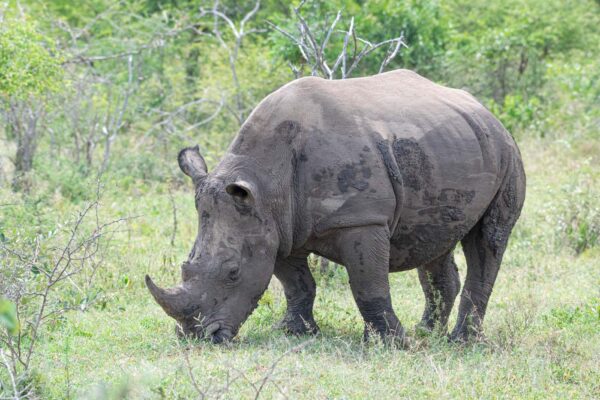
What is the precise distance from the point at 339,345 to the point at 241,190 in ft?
4.33

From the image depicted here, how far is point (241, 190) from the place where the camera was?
6277 mm

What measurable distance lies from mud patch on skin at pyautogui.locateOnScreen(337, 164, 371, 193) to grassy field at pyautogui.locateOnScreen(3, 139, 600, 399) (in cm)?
106

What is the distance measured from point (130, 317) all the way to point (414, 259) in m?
2.34

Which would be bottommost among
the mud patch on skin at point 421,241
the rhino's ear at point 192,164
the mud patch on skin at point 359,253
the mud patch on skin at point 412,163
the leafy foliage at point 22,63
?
the mud patch on skin at point 421,241

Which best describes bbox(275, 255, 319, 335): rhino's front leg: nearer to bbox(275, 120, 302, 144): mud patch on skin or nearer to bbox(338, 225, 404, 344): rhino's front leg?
bbox(338, 225, 404, 344): rhino's front leg

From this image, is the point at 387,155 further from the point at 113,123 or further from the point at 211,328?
the point at 113,123

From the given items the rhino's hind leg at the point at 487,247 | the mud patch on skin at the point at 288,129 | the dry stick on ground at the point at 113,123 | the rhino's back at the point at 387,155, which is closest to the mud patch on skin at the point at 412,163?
the rhino's back at the point at 387,155

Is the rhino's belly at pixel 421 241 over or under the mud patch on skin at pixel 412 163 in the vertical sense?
under

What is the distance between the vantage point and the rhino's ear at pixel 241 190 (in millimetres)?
6176

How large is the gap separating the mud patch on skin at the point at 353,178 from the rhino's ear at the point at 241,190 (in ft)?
1.95

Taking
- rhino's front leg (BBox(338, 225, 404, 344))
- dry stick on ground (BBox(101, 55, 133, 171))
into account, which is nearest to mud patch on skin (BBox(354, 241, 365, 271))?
rhino's front leg (BBox(338, 225, 404, 344))

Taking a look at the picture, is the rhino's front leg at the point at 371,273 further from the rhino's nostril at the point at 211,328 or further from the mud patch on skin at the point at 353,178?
the rhino's nostril at the point at 211,328

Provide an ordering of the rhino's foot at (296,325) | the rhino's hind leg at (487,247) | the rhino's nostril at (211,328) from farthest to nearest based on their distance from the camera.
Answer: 1. the rhino's hind leg at (487,247)
2. the rhino's foot at (296,325)
3. the rhino's nostril at (211,328)

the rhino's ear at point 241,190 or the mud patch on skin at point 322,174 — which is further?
the mud patch on skin at point 322,174
